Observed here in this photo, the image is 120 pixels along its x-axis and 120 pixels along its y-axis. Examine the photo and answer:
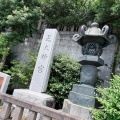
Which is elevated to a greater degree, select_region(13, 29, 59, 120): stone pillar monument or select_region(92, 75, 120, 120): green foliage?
select_region(13, 29, 59, 120): stone pillar monument

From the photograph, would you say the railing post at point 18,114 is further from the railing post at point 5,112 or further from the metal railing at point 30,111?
the railing post at point 5,112

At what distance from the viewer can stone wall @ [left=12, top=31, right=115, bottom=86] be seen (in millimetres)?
7688

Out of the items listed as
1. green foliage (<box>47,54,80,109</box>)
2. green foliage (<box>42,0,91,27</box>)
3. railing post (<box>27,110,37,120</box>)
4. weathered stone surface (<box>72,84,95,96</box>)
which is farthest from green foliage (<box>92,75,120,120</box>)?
green foliage (<box>42,0,91,27</box>)

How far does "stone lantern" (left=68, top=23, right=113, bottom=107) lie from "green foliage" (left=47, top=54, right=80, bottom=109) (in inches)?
60.5

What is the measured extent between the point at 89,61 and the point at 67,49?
4324mm

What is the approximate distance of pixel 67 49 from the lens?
912cm

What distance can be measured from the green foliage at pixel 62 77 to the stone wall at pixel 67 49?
1.53 meters

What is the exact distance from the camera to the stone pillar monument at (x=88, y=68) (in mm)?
4523

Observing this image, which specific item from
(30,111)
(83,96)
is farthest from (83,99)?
(30,111)

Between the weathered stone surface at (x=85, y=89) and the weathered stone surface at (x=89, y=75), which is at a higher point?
the weathered stone surface at (x=89, y=75)

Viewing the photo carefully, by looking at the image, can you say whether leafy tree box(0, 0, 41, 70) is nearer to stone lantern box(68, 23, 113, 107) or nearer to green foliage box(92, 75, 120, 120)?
stone lantern box(68, 23, 113, 107)

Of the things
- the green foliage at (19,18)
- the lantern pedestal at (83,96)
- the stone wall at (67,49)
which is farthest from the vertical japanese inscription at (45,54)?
the stone wall at (67,49)

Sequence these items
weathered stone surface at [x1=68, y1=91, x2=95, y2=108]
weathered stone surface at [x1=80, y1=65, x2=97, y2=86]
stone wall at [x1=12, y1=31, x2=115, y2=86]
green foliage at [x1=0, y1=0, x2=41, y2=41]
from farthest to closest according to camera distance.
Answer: green foliage at [x1=0, y1=0, x2=41, y2=41] → stone wall at [x1=12, y1=31, x2=115, y2=86] → weathered stone surface at [x1=80, y1=65, x2=97, y2=86] → weathered stone surface at [x1=68, y1=91, x2=95, y2=108]

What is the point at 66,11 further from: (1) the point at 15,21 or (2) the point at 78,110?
(2) the point at 78,110
